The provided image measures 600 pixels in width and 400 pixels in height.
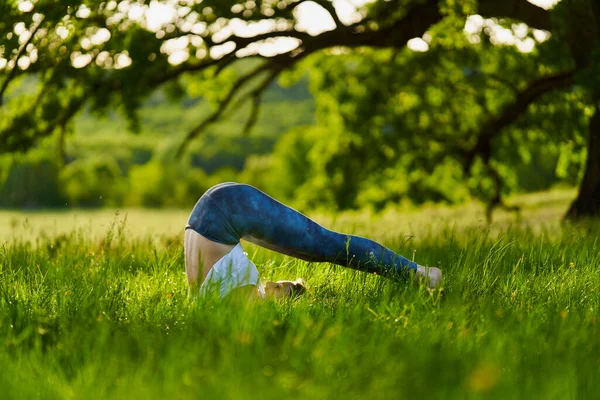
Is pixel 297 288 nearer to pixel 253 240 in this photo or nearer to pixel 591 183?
pixel 253 240

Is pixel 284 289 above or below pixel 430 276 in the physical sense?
below

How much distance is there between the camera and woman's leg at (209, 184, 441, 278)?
407 cm

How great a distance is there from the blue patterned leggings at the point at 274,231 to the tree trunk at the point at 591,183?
27.6 ft

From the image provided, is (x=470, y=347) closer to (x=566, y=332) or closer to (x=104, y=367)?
(x=566, y=332)

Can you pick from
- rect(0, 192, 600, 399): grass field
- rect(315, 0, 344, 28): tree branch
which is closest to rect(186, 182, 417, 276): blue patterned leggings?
rect(0, 192, 600, 399): grass field

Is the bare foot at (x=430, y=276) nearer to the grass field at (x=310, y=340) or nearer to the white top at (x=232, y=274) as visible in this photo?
the grass field at (x=310, y=340)

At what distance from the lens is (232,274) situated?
4.13 metres

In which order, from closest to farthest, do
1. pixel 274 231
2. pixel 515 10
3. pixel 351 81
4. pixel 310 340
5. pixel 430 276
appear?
pixel 310 340 < pixel 274 231 < pixel 430 276 < pixel 515 10 < pixel 351 81

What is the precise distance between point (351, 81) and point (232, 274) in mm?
14999

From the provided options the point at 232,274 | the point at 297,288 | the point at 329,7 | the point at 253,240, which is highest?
the point at 329,7

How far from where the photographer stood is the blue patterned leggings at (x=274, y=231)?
407 centimetres

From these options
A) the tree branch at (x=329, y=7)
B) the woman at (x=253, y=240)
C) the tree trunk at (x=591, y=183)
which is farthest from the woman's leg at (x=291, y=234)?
the tree trunk at (x=591, y=183)

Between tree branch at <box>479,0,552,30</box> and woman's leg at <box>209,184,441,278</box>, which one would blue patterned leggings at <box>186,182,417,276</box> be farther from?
tree branch at <box>479,0,552,30</box>

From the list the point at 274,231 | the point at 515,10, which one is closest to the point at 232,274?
the point at 274,231
